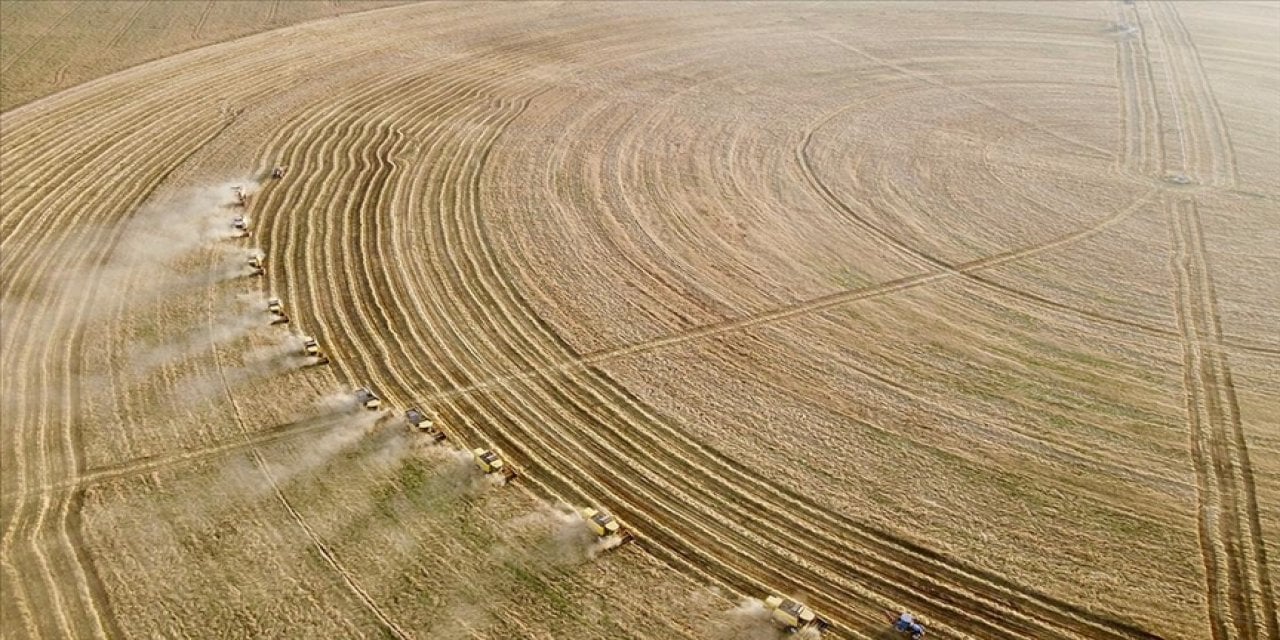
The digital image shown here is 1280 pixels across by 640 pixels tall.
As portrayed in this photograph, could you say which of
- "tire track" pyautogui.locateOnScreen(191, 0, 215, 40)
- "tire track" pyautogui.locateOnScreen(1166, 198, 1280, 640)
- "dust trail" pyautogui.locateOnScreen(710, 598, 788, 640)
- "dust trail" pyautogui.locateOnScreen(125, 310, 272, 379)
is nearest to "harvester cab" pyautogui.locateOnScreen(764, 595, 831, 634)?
"dust trail" pyautogui.locateOnScreen(710, 598, 788, 640)

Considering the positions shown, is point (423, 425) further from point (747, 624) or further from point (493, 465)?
point (747, 624)

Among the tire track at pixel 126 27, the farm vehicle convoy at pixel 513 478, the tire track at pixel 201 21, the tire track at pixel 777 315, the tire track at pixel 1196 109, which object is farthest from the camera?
the tire track at pixel 201 21

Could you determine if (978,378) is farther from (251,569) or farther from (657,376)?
(251,569)

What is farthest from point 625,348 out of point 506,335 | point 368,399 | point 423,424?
point 368,399

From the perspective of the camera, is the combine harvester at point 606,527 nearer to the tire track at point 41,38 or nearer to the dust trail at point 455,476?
the dust trail at point 455,476

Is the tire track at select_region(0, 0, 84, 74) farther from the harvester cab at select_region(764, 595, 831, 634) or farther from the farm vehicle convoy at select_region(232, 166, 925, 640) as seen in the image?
the harvester cab at select_region(764, 595, 831, 634)

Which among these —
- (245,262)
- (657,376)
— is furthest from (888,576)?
(245,262)

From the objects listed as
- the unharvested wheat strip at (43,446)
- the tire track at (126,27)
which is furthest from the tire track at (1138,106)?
the tire track at (126,27)
